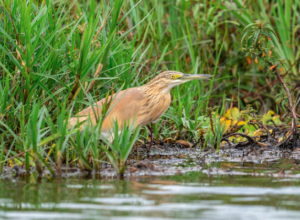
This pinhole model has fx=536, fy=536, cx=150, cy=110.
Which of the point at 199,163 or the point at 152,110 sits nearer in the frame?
the point at 199,163

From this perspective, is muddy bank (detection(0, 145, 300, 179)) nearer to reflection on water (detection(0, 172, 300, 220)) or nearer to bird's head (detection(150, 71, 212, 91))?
reflection on water (detection(0, 172, 300, 220))

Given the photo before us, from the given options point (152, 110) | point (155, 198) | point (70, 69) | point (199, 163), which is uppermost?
point (70, 69)

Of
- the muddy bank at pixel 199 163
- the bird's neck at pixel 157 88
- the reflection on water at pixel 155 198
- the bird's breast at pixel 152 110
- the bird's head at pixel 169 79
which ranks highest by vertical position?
the bird's head at pixel 169 79

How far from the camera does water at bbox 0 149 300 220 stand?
263 centimetres


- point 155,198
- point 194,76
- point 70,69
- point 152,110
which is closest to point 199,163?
point 152,110

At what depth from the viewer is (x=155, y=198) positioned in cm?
299

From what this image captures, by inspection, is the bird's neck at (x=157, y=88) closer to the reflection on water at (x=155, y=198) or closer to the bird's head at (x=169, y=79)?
the bird's head at (x=169, y=79)

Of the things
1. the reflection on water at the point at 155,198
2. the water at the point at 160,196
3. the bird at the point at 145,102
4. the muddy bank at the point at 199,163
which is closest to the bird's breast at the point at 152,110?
the bird at the point at 145,102

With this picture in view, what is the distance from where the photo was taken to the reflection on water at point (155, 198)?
8.63 ft

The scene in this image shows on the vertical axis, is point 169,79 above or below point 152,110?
above

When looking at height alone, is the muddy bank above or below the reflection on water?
above

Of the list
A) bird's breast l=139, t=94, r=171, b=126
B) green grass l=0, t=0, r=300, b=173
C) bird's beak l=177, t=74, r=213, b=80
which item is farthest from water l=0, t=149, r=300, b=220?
bird's beak l=177, t=74, r=213, b=80

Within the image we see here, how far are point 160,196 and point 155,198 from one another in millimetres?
60

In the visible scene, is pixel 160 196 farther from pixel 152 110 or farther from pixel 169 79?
pixel 169 79
